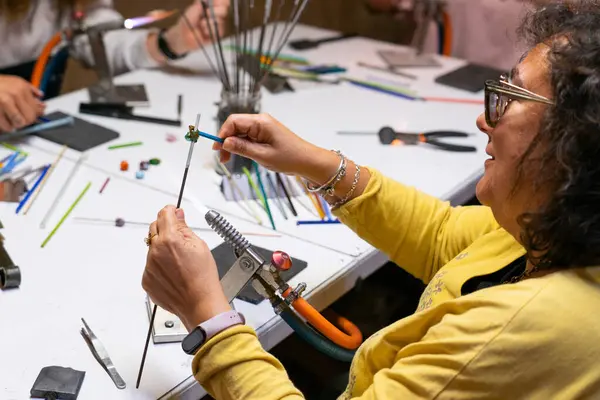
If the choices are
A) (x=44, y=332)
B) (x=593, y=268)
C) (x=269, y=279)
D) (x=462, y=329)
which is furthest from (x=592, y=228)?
(x=44, y=332)

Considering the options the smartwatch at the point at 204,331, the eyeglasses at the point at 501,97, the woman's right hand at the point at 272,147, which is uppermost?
the eyeglasses at the point at 501,97

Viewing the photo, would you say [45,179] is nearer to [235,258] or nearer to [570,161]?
[235,258]

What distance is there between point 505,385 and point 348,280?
514 mm

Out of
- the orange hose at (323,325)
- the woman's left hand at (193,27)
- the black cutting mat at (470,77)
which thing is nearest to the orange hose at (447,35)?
the black cutting mat at (470,77)

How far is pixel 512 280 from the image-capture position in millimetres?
950

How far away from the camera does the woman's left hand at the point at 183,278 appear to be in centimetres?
90

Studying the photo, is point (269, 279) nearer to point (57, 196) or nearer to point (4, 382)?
point (4, 382)

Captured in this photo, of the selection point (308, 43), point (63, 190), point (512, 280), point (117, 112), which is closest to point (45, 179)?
point (63, 190)

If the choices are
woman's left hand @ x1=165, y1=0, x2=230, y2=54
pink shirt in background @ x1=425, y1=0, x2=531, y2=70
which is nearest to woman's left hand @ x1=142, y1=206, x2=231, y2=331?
woman's left hand @ x1=165, y1=0, x2=230, y2=54

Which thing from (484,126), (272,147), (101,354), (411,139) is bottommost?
(101,354)

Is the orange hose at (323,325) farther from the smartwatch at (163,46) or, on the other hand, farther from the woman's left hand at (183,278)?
the smartwatch at (163,46)

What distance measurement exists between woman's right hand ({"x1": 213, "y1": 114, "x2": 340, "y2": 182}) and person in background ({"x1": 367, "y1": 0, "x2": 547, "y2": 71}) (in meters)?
1.43

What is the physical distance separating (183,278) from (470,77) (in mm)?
1517

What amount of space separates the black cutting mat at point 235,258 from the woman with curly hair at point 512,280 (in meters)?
0.19
